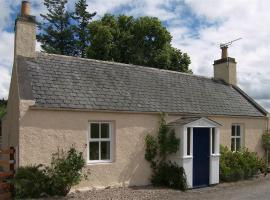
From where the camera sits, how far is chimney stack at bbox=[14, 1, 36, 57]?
42.4 feet

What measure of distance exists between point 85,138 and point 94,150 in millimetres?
680

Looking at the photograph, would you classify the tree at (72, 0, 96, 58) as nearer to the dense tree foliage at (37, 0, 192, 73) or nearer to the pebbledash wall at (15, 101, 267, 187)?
the dense tree foliage at (37, 0, 192, 73)

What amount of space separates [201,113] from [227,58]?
6.83 metres

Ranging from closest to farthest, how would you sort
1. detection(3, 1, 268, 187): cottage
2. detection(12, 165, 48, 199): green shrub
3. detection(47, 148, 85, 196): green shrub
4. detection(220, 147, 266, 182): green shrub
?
1. detection(12, 165, 48, 199): green shrub
2. detection(47, 148, 85, 196): green shrub
3. detection(3, 1, 268, 187): cottage
4. detection(220, 147, 266, 182): green shrub

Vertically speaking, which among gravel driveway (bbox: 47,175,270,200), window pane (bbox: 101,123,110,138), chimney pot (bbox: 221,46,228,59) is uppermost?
chimney pot (bbox: 221,46,228,59)

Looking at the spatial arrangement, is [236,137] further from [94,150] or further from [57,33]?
[57,33]

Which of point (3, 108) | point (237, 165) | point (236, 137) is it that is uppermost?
point (3, 108)

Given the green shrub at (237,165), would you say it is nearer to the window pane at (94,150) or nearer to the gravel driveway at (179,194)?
the gravel driveway at (179,194)

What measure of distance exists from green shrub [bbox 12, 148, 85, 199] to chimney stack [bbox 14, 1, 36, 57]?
4.25 metres

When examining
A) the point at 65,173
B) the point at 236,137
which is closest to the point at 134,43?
the point at 236,137

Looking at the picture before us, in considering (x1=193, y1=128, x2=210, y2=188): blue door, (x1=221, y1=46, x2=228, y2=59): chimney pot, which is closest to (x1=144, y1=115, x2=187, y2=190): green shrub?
(x1=193, y1=128, x2=210, y2=188): blue door

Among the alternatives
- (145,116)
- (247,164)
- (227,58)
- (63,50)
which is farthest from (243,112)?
(63,50)

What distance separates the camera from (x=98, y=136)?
41.9ft

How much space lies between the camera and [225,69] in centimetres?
2103
